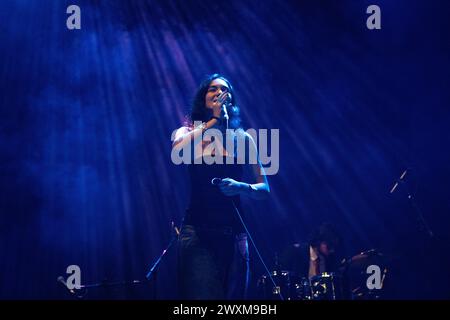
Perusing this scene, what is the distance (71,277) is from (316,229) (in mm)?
3117

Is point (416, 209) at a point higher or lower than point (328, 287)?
higher

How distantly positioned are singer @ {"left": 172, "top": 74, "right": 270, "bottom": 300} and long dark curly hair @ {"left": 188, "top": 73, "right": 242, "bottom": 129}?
17 cm

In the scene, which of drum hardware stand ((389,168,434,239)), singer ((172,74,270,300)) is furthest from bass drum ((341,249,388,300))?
singer ((172,74,270,300))

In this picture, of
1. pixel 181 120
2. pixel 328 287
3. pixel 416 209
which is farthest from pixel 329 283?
pixel 181 120

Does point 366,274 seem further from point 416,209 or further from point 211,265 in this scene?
point 211,265

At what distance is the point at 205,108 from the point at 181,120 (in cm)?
293

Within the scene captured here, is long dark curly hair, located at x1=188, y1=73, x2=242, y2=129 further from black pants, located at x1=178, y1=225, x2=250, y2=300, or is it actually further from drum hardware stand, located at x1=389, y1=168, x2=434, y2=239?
drum hardware stand, located at x1=389, y1=168, x2=434, y2=239

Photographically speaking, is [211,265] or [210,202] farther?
[210,202]

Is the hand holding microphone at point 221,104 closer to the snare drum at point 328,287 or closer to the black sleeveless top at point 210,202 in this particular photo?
the black sleeveless top at point 210,202

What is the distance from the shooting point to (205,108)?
2.81m

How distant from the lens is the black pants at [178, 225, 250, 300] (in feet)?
6.87

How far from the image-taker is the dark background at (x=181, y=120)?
5277 millimetres

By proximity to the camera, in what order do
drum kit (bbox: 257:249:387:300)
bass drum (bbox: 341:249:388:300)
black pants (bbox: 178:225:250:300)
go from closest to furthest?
black pants (bbox: 178:225:250:300)
drum kit (bbox: 257:249:387:300)
bass drum (bbox: 341:249:388:300)
